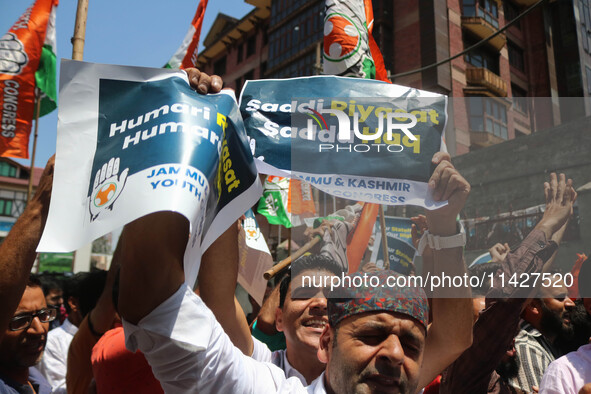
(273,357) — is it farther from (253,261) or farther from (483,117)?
(483,117)

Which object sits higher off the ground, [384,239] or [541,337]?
A: [384,239]

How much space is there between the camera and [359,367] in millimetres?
1783

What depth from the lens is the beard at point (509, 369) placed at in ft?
10.6

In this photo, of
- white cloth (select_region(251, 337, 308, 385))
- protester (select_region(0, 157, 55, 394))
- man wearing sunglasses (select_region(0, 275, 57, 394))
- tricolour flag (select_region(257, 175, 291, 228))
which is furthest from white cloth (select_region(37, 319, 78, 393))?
tricolour flag (select_region(257, 175, 291, 228))

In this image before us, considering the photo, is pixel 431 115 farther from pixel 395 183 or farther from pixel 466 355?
pixel 466 355

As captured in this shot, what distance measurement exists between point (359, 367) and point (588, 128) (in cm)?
156

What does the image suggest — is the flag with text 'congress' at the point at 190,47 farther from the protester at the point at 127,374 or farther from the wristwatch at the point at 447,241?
the wristwatch at the point at 447,241

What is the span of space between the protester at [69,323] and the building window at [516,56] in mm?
21816

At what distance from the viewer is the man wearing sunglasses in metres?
2.57

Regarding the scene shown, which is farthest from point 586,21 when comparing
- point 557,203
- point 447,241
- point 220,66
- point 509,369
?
point 220,66

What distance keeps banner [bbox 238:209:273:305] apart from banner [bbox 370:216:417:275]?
1.03 metres

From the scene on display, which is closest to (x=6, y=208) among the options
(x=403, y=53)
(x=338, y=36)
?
(x=403, y=53)

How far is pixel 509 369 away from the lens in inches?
128

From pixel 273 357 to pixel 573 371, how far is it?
1.53m
